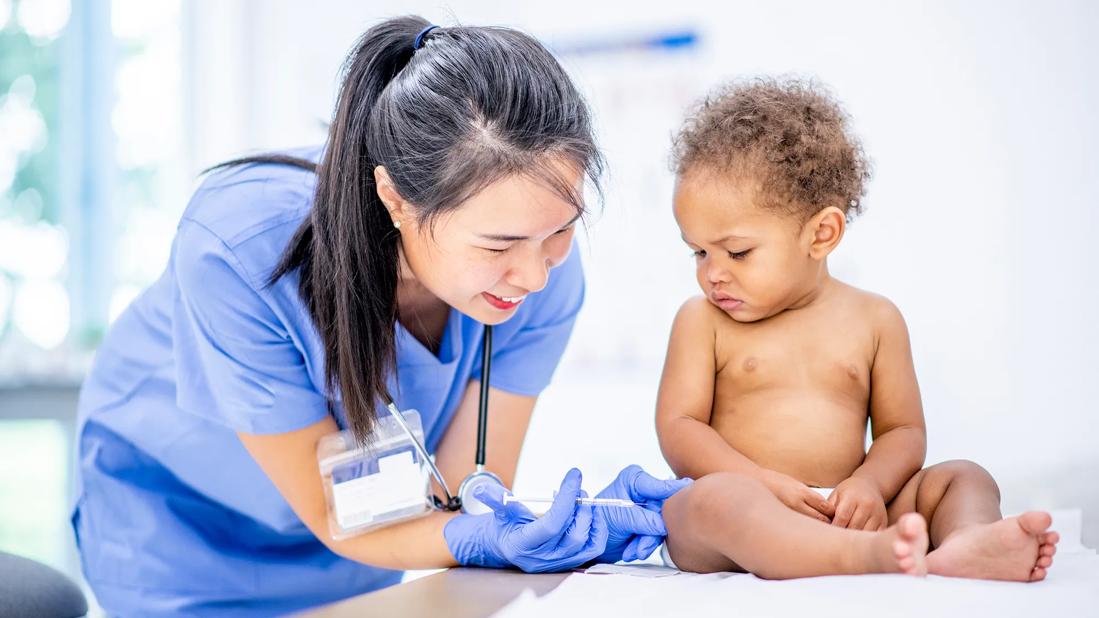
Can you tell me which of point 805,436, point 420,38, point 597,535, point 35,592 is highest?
point 420,38

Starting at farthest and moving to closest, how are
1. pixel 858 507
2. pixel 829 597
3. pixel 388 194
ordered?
pixel 388 194 → pixel 858 507 → pixel 829 597

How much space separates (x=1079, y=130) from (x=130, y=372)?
281 centimetres

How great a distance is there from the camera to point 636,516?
1172 mm

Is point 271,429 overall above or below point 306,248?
below

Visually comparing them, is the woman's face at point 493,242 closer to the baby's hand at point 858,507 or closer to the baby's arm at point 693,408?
A: the baby's arm at point 693,408

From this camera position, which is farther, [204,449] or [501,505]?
[204,449]

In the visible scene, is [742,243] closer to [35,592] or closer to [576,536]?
[576,536]

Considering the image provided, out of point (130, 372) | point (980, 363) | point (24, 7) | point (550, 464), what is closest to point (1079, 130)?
point (980, 363)

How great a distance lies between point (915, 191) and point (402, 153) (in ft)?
7.75

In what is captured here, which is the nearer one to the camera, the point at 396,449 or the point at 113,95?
the point at 396,449

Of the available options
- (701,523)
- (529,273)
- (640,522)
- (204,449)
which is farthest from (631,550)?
(204,449)

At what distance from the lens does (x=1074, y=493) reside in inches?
99.4

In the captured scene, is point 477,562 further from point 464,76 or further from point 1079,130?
point 1079,130

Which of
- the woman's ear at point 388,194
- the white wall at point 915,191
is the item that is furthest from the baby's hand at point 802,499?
the white wall at point 915,191
